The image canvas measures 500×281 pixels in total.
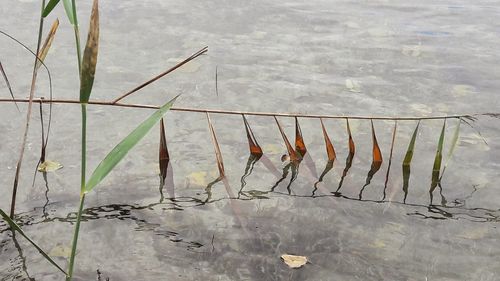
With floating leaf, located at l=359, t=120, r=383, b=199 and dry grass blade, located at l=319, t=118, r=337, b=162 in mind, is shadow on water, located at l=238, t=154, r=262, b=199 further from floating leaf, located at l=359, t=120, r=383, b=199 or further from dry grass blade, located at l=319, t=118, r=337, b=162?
A: floating leaf, located at l=359, t=120, r=383, b=199

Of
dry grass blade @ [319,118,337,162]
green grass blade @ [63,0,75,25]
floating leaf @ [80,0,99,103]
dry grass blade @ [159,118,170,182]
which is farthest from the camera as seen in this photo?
dry grass blade @ [319,118,337,162]

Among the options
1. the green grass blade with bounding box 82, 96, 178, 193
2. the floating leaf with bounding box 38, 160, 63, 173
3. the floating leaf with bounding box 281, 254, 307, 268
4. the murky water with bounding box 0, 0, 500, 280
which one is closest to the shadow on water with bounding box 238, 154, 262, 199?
the murky water with bounding box 0, 0, 500, 280

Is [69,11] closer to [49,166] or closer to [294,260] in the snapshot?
[294,260]

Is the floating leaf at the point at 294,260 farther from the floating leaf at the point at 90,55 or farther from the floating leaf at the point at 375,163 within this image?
the floating leaf at the point at 90,55

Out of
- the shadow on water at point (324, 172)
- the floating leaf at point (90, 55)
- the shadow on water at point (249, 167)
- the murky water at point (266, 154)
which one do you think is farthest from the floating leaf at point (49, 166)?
the floating leaf at point (90, 55)

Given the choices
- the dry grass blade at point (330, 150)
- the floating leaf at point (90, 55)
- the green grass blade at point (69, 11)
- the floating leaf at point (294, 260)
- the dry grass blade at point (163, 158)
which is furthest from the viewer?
the dry grass blade at point (330, 150)
